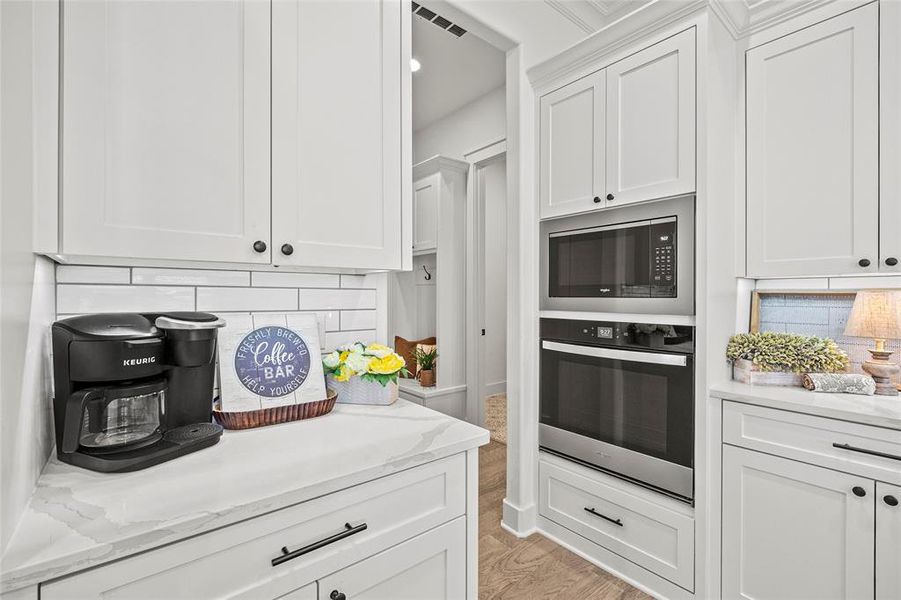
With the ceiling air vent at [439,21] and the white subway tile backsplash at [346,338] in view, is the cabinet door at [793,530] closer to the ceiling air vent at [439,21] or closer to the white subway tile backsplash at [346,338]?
the white subway tile backsplash at [346,338]

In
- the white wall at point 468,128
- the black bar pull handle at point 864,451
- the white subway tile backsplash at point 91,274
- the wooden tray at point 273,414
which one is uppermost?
the white wall at point 468,128

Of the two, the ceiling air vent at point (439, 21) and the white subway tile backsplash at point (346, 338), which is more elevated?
the ceiling air vent at point (439, 21)

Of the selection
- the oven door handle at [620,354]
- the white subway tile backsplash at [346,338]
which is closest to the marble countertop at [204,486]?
the white subway tile backsplash at [346,338]

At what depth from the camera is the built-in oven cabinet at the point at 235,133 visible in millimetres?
938

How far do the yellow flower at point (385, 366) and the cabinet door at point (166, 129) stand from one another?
494 millimetres

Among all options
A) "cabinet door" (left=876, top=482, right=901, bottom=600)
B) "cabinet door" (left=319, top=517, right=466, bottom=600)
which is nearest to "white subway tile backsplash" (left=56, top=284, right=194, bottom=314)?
"cabinet door" (left=319, top=517, right=466, bottom=600)

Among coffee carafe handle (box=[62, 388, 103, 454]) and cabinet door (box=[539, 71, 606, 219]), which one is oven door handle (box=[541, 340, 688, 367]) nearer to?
cabinet door (box=[539, 71, 606, 219])

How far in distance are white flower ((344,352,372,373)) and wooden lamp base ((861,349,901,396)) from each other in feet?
6.38

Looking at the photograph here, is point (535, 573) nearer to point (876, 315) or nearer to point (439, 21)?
point (876, 315)

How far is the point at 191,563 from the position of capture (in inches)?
30.2

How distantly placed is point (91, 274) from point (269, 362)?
0.51 metres

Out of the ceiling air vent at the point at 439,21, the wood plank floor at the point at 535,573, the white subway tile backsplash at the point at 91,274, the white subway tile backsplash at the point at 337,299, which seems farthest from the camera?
the ceiling air vent at the point at 439,21

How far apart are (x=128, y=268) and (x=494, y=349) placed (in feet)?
13.7

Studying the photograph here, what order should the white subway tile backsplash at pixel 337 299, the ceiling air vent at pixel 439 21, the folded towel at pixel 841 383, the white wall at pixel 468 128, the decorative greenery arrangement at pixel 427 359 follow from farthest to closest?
the decorative greenery arrangement at pixel 427 359, the white wall at pixel 468 128, the ceiling air vent at pixel 439 21, the folded towel at pixel 841 383, the white subway tile backsplash at pixel 337 299
